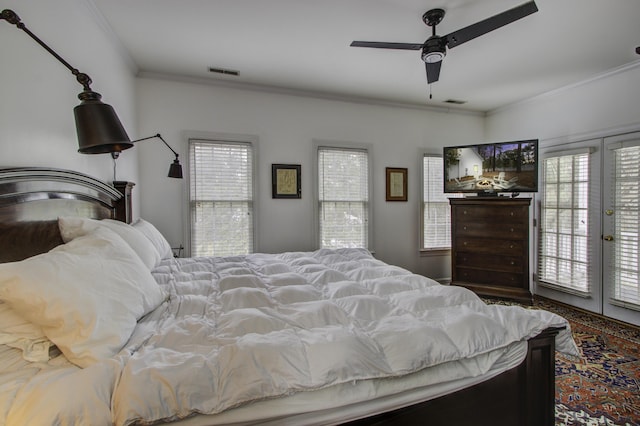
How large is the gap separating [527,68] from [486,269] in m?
2.48

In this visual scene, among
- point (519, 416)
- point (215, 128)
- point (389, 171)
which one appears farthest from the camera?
point (389, 171)

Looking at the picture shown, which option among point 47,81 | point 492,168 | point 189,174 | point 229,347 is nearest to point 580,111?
point 492,168

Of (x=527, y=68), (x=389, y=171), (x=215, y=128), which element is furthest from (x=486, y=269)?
(x=215, y=128)

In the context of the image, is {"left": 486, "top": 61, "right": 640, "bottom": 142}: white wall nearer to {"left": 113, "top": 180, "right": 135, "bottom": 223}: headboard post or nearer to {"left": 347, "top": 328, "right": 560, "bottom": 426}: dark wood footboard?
{"left": 347, "top": 328, "right": 560, "bottom": 426}: dark wood footboard

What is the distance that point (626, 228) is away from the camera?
10.7 feet

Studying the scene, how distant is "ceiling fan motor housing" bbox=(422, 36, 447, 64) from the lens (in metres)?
2.19

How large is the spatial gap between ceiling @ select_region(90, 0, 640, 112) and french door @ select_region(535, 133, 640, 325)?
3.22 feet

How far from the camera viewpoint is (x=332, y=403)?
98cm

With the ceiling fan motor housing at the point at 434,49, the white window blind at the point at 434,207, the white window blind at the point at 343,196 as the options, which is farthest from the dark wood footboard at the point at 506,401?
the white window blind at the point at 434,207

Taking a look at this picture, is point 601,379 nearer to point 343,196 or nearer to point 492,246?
point 492,246

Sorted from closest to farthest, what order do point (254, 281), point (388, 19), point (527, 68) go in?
1. point (254, 281)
2. point (388, 19)
3. point (527, 68)

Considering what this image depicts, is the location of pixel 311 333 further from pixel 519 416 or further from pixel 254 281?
pixel 519 416

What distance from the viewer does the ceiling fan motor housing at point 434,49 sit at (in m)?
2.19

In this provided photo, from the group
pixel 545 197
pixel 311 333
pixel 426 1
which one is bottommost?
pixel 311 333
